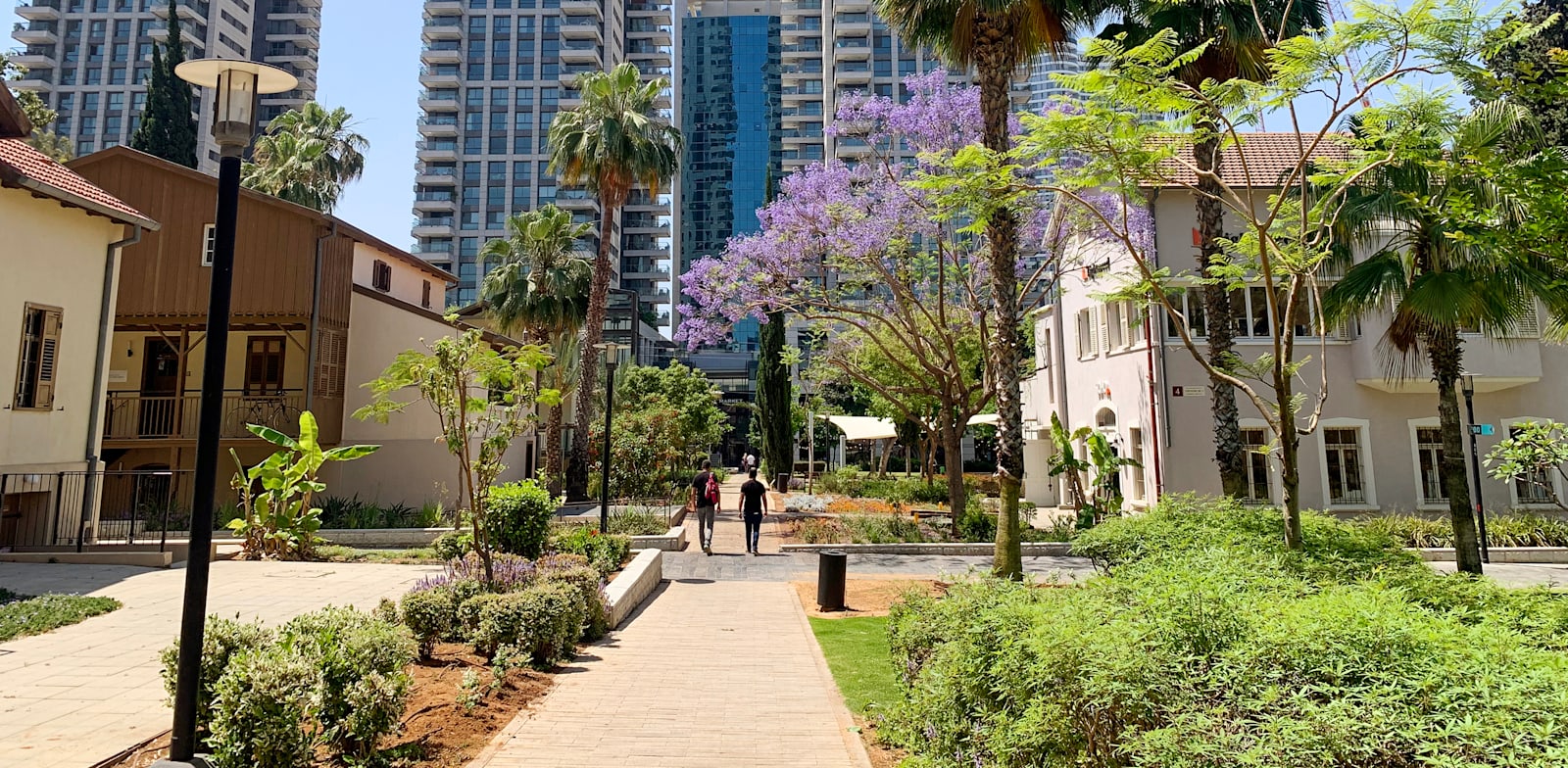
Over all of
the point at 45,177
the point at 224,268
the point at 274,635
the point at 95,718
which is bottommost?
the point at 95,718

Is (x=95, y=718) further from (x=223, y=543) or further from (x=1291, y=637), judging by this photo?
(x=223, y=543)

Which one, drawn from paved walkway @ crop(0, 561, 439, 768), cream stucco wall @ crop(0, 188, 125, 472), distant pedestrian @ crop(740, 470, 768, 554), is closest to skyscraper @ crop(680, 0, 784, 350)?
distant pedestrian @ crop(740, 470, 768, 554)

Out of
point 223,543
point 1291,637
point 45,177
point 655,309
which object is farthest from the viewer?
point 655,309

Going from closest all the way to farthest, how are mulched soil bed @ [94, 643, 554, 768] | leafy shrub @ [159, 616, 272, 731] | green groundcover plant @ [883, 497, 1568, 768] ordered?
green groundcover plant @ [883, 497, 1568, 768]
leafy shrub @ [159, 616, 272, 731]
mulched soil bed @ [94, 643, 554, 768]

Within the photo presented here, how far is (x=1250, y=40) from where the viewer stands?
13.2 m

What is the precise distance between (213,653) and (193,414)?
19697 millimetres

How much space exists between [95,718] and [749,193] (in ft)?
361

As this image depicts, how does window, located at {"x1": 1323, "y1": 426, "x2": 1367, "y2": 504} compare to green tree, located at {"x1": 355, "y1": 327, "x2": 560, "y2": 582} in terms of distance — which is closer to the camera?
green tree, located at {"x1": 355, "y1": 327, "x2": 560, "y2": 582}

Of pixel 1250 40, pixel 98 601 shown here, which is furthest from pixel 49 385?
pixel 1250 40

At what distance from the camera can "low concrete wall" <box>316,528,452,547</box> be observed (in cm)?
1677

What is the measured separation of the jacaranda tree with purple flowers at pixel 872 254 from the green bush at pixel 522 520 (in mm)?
10055

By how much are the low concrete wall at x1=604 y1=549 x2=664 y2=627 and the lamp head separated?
263 inches

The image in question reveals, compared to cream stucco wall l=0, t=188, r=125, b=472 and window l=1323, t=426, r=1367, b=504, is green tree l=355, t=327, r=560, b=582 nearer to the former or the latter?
cream stucco wall l=0, t=188, r=125, b=472

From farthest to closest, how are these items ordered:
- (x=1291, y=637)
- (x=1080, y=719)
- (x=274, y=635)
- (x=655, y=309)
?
(x=655, y=309)
(x=274, y=635)
(x=1080, y=719)
(x=1291, y=637)
